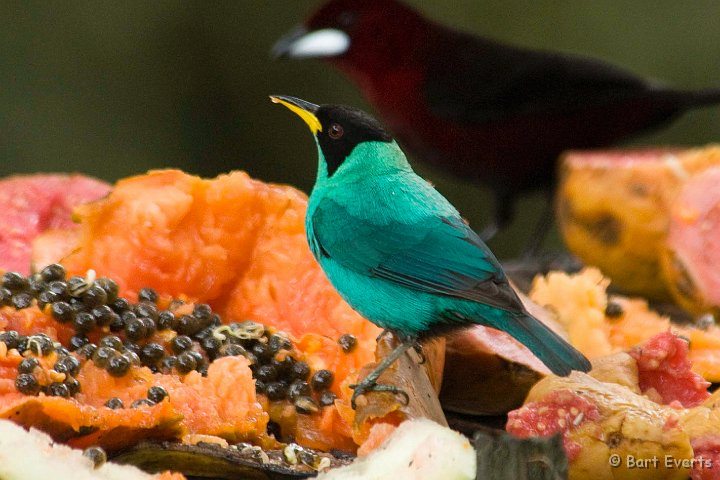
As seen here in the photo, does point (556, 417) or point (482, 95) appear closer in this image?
point (556, 417)

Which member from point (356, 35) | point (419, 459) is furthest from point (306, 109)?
point (356, 35)

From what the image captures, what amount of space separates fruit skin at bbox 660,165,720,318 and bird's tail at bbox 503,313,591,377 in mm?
1512

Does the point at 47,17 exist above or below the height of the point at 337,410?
above

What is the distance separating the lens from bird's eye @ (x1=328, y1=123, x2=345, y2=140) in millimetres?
1980

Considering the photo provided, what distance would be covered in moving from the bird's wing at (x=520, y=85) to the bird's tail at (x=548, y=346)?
2.90 meters

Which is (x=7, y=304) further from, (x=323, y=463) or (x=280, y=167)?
(x=280, y=167)

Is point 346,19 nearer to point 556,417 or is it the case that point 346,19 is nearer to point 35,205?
point 35,205

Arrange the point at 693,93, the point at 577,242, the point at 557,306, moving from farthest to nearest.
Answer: the point at 693,93 → the point at 577,242 → the point at 557,306

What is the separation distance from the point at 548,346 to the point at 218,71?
19.6 ft

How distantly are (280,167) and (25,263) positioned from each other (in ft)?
15.3

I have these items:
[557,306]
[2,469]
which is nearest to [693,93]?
[557,306]

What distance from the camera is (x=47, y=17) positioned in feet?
22.4

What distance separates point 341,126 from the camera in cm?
198

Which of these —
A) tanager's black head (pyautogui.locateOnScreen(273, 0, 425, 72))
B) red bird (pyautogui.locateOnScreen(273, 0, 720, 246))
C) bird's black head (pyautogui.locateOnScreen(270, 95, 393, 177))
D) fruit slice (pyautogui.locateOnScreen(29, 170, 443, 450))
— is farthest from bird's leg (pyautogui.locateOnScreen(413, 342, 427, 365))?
tanager's black head (pyautogui.locateOnScreen(273, 0, 425, 72))
